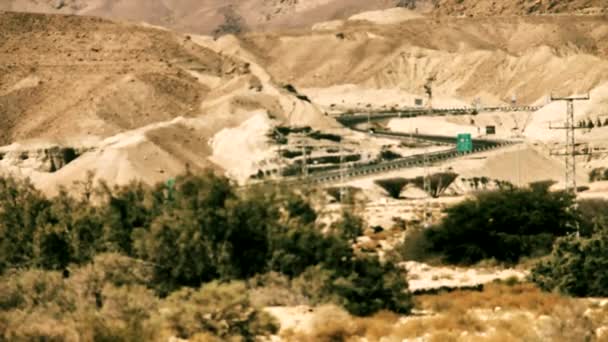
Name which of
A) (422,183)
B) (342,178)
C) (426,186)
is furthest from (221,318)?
(422,183)

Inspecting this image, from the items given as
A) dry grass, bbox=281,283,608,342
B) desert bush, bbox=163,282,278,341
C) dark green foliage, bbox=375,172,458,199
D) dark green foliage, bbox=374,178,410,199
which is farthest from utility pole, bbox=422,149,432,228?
desert bush, bbox=163,282,278,341

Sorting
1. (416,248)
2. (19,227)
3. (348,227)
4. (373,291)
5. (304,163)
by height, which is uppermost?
(304,163)

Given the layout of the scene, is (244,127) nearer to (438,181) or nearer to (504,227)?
(438,181)

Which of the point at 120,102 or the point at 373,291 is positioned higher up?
the point at 120,102

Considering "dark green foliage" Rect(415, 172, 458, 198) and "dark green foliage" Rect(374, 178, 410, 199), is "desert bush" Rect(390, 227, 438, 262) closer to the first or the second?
"dark green foliage" Rect(374, 178, 410, 199)

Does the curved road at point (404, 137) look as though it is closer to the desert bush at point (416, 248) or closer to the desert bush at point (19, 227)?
the desert bush at point (416, 248)
